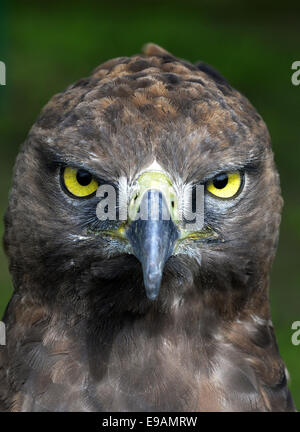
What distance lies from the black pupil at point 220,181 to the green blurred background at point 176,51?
200 inches

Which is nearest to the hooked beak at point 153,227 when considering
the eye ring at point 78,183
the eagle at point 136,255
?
the eagle at point 136,255

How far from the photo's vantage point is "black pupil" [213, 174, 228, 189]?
10.2ft

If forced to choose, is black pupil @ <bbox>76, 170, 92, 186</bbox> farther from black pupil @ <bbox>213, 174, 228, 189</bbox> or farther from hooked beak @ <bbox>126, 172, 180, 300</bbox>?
black pupil @ <bbox>213, 174, 228, 189</bbox>

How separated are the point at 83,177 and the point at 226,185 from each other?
514mm

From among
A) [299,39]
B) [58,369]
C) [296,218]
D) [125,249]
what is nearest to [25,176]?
[125,249]

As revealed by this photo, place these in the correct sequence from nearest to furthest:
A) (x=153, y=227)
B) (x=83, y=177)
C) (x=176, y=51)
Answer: (x=153, y=227) < (x=83, y=177) < (x=176, y=51)

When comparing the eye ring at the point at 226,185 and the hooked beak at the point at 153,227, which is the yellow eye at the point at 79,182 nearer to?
the hooked beak at the point at 153,227

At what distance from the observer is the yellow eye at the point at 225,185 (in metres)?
3.13

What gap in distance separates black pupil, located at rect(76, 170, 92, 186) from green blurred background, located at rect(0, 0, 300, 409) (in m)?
5.14

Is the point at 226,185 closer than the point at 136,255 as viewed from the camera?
No

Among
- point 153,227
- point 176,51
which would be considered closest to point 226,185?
point 153,227

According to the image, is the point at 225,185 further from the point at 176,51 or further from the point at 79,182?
the point at 176,51

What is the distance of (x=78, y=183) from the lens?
3119mm

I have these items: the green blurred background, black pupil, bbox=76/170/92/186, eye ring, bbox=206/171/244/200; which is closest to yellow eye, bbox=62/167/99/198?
black pupil, bbox=76/170/92/186
